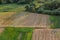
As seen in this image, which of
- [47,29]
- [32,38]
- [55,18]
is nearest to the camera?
[32,38]

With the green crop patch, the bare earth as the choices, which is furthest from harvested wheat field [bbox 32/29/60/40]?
the bare earth

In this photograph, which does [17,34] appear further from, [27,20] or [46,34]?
[27,20]

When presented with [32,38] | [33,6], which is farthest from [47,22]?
[33,6]

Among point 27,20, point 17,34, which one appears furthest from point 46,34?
point 27,20

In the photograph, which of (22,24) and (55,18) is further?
(55,18)

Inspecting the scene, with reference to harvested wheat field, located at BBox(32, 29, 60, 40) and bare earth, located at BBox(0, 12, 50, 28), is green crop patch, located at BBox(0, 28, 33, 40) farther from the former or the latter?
bare earth, located at BBox(0, 12, 50, 28)

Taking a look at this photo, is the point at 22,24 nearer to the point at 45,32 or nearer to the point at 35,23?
the point at 35,23

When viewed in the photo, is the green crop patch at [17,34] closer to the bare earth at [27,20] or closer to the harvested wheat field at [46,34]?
the harvested wheat field at [46,34]
